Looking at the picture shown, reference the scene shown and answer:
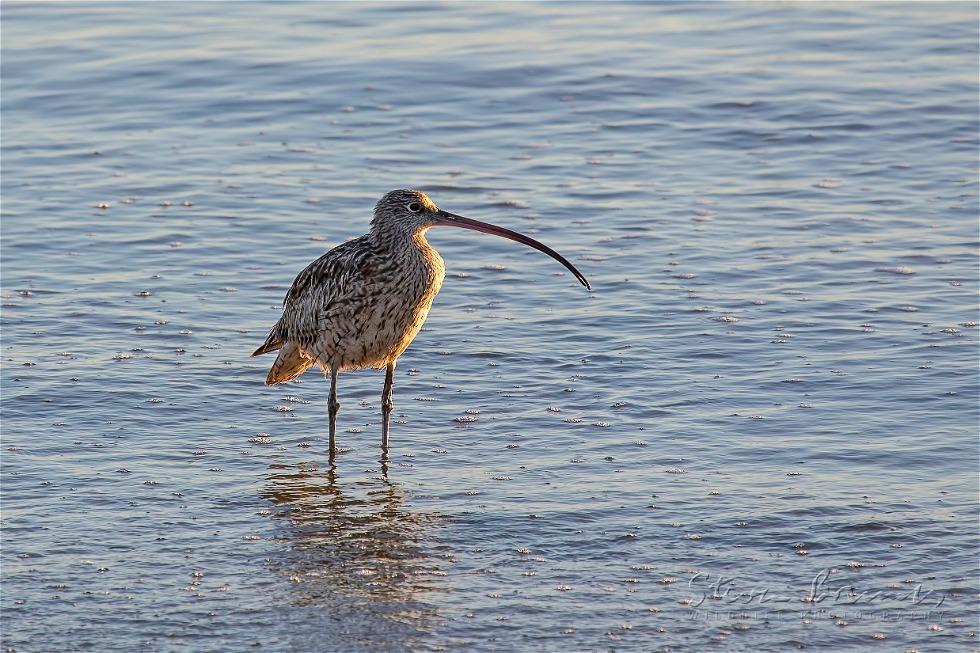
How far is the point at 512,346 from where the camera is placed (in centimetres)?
1081

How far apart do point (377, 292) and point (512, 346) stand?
198 cm

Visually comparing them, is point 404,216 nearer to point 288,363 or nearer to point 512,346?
point 288,363

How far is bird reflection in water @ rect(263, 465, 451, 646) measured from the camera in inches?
270

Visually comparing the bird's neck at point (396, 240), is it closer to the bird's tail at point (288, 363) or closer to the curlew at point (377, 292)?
the curlew at point (377, 292)

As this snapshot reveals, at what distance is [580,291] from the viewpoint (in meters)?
12.1

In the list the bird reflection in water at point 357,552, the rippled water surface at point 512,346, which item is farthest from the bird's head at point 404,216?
the bird reflection in water at point 357,552

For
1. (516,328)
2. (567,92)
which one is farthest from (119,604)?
(567,92)

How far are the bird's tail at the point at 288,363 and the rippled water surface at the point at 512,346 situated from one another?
214 millimetres

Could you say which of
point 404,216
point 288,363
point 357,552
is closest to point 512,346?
point 288,363

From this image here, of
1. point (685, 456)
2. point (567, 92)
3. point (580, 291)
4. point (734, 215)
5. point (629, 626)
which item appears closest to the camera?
point (629, 626)

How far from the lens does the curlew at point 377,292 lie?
906cm

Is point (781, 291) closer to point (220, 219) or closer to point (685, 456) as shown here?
point (685, 456)

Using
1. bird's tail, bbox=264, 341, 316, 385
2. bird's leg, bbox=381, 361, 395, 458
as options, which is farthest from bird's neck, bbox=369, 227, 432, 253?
bird's tail, bbox=264, 341, 316, 385

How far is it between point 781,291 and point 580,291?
60.7 inches
